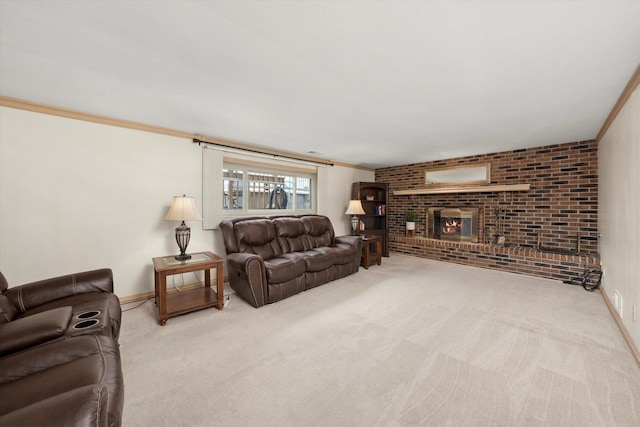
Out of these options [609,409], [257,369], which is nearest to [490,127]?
[609,409]

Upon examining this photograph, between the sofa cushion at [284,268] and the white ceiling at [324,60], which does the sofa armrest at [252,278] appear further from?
the white ceiling at [324,60]

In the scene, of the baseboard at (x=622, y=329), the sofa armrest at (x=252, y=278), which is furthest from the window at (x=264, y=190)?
the baseboard at (x=622, y=329)

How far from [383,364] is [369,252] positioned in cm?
296

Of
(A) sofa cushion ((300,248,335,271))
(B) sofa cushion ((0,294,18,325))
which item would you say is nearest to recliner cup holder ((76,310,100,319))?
(B) sofa cushion ((0,294,18,325))

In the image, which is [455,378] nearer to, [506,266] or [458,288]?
[458,288]

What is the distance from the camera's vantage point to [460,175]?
5.04 meters

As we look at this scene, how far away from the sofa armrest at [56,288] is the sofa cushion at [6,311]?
0.10 metres

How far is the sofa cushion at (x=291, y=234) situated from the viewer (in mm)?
3924

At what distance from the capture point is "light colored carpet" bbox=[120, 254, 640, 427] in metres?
1.43

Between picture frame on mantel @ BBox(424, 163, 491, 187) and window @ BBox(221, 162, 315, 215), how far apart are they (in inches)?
102

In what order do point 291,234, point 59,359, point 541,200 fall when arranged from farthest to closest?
1. point 541,200
2. point 291,234
3. point 59,359

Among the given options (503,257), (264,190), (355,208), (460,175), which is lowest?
(503,257)

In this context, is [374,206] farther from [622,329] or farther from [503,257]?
[622,329]

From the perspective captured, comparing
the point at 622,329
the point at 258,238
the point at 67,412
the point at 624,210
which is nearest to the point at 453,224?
the point at 624,210
